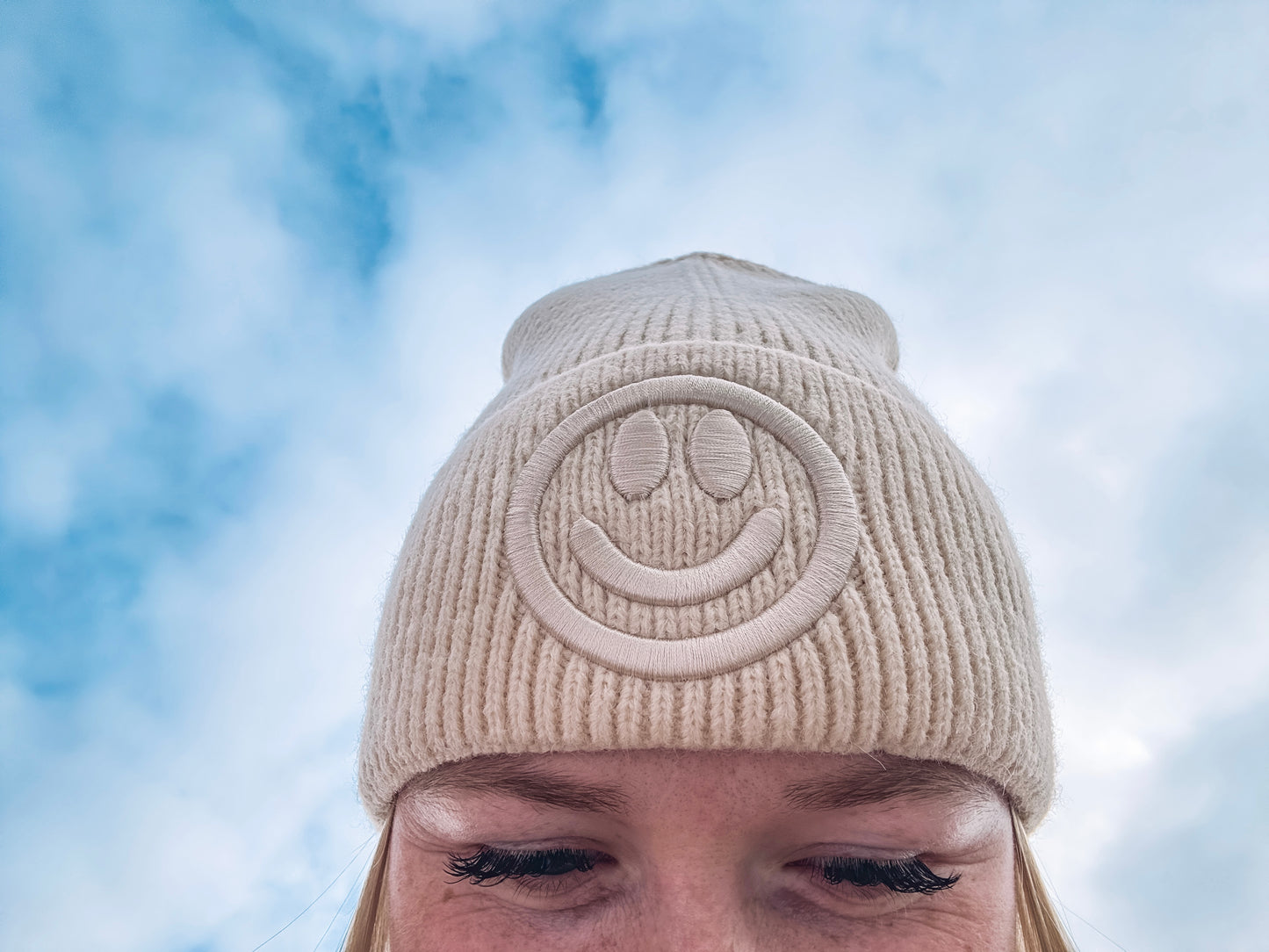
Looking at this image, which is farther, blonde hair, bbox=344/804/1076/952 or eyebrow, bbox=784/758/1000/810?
blonde hair, bbox=344/804/1076/952

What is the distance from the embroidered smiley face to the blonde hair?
1.63 feet

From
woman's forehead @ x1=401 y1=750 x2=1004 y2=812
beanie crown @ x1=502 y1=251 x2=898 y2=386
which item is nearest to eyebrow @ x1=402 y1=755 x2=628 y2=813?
woman's forehead @ x1=401 y1=750 x2=1004 y2=812

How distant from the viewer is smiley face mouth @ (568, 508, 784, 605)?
2.93 ft


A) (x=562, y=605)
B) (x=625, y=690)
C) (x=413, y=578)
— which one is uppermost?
(x=413, y=578)

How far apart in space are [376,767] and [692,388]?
2.28 feet

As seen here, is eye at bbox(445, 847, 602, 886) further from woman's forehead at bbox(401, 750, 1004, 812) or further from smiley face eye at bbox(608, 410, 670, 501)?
smiley face eye at bbox(608, 410, 670, 501)

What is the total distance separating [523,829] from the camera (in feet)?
3.07

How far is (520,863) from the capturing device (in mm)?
957

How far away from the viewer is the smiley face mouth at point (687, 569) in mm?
893

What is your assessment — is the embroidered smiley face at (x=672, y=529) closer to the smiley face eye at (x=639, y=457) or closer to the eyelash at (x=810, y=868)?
the smiley face eye at (x=639, y=457)

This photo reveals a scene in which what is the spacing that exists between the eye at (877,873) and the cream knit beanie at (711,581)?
139 millimetres

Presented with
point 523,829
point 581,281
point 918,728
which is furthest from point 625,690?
point 581,281

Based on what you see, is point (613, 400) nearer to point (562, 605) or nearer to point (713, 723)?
point (562, 605)

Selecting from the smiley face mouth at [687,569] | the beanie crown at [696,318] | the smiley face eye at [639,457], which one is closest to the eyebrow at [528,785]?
the smiley face mouth at [687,569]
